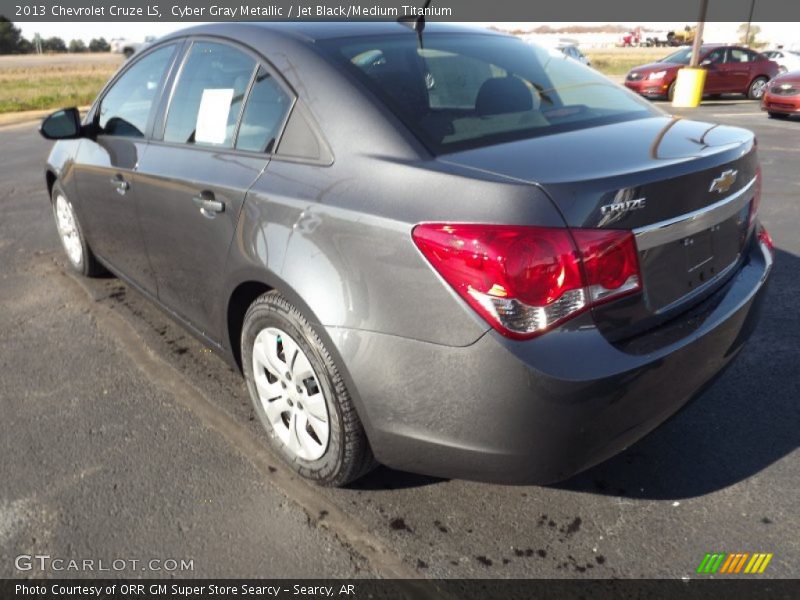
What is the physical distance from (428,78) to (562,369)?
1318mm

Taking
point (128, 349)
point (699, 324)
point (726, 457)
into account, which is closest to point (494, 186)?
point (699, 324)

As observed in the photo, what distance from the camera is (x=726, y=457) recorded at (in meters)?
2.63

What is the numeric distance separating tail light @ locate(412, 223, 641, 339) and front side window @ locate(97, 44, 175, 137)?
218cm

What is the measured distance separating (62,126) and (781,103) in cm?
1378

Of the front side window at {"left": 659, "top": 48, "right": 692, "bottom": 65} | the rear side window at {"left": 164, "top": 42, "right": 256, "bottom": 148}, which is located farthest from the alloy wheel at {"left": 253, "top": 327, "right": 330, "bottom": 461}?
the front side window at {"left": 659, "top": 48, "right": 692, "bottom": 65}

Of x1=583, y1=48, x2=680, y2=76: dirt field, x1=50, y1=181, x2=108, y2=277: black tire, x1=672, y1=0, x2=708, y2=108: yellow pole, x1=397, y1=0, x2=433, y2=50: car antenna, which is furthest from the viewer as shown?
x1=583, y1=48, x2=680, y2=76: dirt field

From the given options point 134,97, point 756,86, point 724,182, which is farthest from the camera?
point 756,86

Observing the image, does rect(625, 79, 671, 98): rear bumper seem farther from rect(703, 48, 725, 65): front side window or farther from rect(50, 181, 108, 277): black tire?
rect(50, 181, 108, 277): black tire

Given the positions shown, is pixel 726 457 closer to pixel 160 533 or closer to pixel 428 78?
pixel 428 78

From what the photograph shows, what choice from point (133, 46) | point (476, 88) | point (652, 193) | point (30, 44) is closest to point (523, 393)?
point (652, 193)

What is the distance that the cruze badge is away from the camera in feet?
5.87

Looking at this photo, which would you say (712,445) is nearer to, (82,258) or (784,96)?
(82,258)
